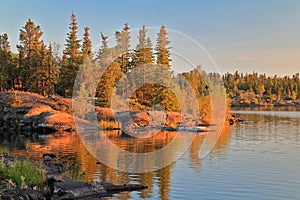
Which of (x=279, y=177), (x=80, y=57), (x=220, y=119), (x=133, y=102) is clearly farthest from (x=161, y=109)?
(x=279, y=177)

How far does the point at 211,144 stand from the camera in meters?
50.4

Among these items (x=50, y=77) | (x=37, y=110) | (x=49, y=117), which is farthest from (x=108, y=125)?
(x=50, y=77)

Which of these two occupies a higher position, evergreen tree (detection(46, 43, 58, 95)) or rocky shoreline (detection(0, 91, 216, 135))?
evergreen tree (detection(46, 43, 58, 95))

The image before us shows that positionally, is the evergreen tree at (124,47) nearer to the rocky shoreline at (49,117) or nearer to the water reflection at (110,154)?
the rocky shoreline at (49,117)

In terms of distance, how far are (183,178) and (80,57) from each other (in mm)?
71217

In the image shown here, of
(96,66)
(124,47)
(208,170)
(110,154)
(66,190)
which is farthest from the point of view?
(124,47)

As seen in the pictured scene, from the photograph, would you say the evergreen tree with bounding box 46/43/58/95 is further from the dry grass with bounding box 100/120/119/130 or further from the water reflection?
the water reflection

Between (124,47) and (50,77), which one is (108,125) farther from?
A: (124,47)

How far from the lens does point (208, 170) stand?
33.2m

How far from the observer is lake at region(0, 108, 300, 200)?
26.0 m

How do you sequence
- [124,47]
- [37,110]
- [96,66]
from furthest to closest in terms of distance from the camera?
1. [124,47]
2. [96,66]
3. [37,110]

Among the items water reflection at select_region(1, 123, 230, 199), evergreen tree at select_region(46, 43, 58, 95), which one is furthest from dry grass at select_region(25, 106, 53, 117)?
evergreen tree at select_region(46, 43, 58, 95)

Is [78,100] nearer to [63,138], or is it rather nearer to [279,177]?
[63,138]

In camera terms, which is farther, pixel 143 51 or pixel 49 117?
pixel 143 51
